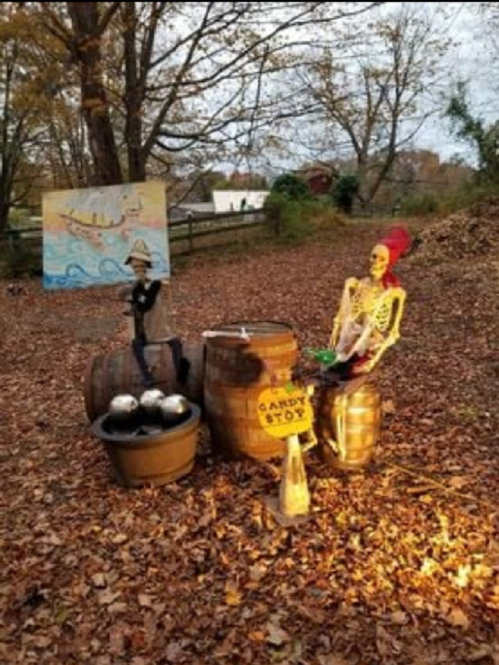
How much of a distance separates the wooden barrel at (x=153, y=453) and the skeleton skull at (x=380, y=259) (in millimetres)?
1400

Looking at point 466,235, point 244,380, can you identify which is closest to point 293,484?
point 244,380

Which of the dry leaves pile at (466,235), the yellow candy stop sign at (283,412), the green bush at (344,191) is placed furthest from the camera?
the green bush at (344,191)

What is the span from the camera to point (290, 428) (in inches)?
A: 129

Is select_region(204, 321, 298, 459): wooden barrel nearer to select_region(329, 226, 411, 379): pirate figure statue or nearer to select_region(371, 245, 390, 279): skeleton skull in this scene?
select_region(329, 226, 411, 379): pirate figure statue

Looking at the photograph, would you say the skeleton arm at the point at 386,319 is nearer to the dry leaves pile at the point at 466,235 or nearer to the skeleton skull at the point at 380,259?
the skeleton skull at the point at 380,259

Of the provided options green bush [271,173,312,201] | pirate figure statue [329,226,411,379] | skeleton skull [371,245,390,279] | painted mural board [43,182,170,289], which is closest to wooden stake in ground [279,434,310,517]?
pirate figure statue [329,226,411,379]

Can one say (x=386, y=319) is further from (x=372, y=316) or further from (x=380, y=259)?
(x=380, y=259)

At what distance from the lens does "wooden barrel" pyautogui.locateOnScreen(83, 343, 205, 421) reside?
436 centimetres

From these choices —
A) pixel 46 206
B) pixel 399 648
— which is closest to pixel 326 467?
pixel 399 648

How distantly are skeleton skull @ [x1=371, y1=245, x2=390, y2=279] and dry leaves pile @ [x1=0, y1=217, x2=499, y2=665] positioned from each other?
1242 mm

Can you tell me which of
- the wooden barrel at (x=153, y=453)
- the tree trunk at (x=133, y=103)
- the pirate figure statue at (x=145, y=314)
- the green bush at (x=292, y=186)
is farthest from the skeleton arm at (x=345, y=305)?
the green bush at (x=292, y=186)

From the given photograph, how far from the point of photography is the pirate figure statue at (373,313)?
361cm

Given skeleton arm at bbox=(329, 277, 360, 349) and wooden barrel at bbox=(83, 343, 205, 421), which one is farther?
wooden barrel at bbox=(83, 343, 205, 421)

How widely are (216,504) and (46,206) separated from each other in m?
9.69
